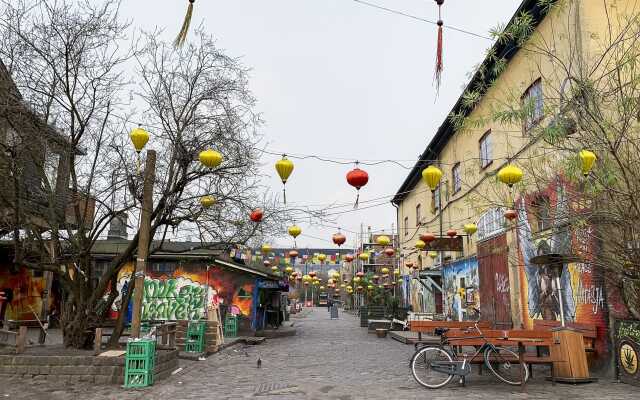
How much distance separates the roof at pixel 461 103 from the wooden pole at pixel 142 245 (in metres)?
6.19

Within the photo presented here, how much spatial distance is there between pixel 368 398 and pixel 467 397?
161cm

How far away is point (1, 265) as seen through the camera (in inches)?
822

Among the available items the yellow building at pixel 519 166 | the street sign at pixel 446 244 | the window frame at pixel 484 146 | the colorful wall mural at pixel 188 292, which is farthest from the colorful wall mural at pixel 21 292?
the window frame at pixel 484 146

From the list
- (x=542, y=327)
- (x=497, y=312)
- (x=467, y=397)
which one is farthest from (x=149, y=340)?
(x=497, y=312)

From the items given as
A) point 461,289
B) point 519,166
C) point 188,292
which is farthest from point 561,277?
point 188,292

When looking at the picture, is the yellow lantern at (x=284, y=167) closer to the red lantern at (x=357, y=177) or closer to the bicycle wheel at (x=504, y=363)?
the red lantern at (x=357, y=177)

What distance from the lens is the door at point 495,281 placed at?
15211 millimetres

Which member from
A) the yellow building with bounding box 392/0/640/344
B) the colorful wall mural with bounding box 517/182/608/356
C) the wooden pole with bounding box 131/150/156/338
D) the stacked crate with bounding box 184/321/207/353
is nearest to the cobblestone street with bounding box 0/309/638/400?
the stacked crate with bounding box 184/321/207/353

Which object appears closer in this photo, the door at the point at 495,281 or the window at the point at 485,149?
the door at the point at 495,281

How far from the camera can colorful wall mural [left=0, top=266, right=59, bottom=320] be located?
20.5 meters

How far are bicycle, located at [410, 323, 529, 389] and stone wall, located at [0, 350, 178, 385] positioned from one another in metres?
5.23

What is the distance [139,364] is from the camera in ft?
30.0

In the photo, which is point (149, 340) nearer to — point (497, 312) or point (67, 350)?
point (67, 350)

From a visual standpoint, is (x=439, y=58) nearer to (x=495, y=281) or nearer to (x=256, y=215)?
(x=256, y=215)
